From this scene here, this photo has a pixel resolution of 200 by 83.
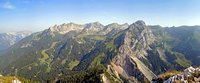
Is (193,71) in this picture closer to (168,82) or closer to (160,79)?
(168,82)

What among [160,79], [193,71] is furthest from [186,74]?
[160,79]

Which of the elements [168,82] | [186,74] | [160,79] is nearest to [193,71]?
[186,74]

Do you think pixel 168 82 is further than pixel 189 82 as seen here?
Yes

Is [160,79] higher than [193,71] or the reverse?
the reverse

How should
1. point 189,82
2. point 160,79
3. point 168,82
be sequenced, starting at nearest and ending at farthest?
point 189,82 < point 168,82 < point 160,79

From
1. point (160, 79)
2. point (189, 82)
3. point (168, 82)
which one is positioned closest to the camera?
point (189, 82)

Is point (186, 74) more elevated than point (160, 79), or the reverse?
point (186, 74)

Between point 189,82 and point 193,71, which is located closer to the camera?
point 189,82

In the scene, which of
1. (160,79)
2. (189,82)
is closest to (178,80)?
(189,82)

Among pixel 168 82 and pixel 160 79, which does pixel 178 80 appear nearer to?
pixel 168 82
